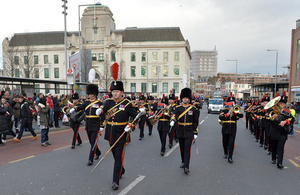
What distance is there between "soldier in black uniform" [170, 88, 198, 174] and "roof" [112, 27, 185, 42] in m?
49.5

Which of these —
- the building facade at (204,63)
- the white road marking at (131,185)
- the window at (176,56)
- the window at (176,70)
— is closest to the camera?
the white road marking at (131,185)

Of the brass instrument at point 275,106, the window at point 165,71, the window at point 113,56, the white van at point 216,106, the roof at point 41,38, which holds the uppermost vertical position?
the roof at point 41,38

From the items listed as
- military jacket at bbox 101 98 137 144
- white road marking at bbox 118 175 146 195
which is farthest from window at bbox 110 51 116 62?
white road marking at bbox 118 175 146 195

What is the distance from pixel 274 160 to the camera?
6133 millimetres

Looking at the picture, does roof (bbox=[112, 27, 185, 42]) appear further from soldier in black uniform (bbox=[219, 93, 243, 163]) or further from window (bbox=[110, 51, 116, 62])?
soldier in black uniform (bbox=[219, 93, 243, 163])

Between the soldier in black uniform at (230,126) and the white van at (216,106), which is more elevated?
the soldier in black uniform at (230,126)

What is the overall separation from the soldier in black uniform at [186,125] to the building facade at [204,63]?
161 metres

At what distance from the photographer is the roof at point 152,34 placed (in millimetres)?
52562

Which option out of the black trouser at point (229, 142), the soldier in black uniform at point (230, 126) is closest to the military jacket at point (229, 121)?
the soldier in black uniform at point (230, 126)

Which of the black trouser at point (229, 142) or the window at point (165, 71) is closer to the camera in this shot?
the black trouser at point (229, 142)

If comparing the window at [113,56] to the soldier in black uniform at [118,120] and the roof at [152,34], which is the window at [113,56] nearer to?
the roof at [152,34]

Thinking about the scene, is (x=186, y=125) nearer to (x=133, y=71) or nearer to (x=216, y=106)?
(x=216, y=106)

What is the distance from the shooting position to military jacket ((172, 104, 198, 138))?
5293 millimetres

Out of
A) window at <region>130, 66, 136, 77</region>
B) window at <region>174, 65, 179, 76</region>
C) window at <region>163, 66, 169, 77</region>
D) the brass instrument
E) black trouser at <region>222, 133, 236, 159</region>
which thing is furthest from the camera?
window at <region>130, 66, 136, 77</region>
